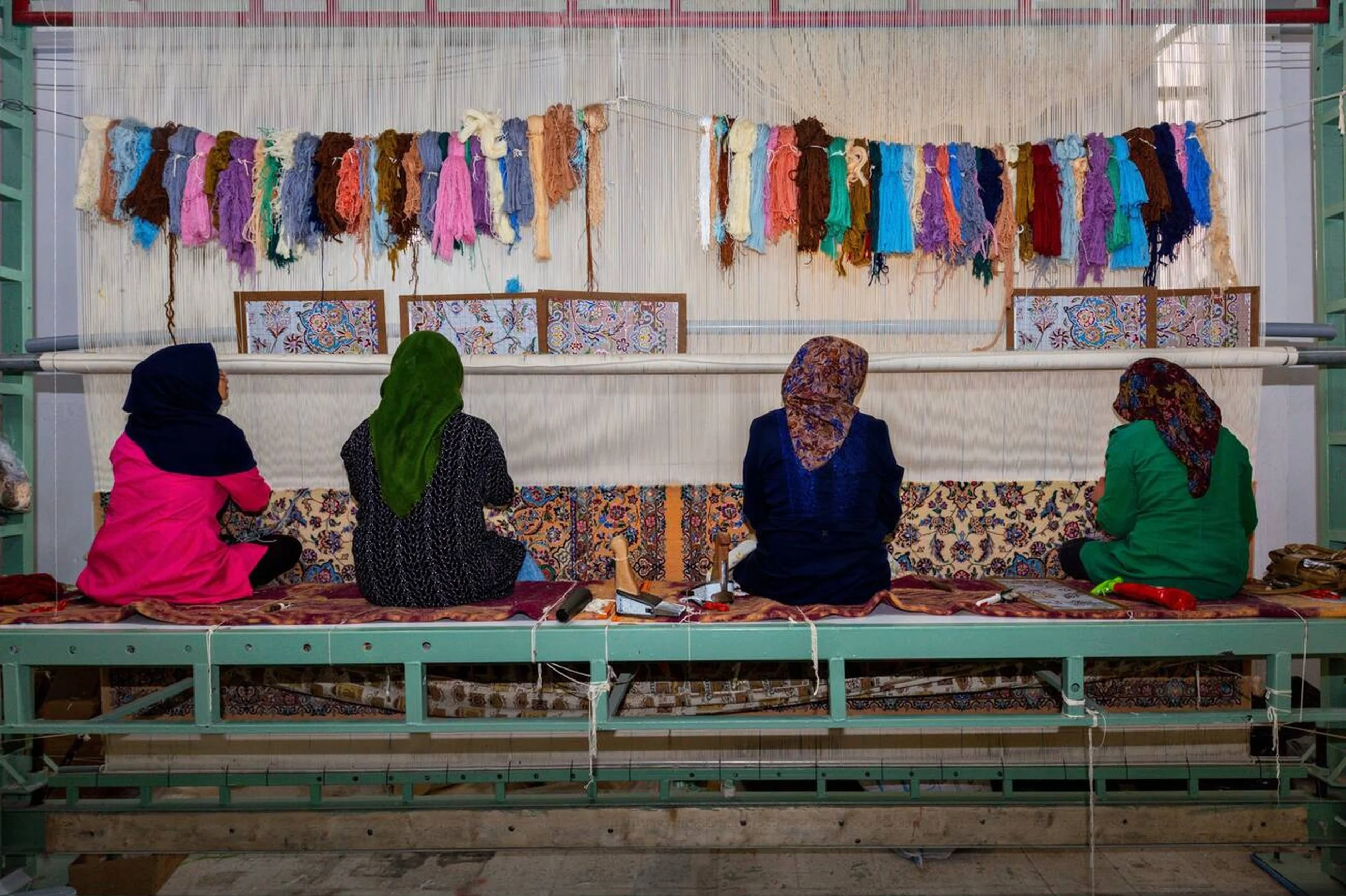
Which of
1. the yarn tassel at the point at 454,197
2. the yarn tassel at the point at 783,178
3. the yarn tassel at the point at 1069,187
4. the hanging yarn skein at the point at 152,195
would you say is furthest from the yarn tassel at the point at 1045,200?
the hanging yarn skein at the point at 152,195

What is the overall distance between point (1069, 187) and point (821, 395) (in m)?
1.48

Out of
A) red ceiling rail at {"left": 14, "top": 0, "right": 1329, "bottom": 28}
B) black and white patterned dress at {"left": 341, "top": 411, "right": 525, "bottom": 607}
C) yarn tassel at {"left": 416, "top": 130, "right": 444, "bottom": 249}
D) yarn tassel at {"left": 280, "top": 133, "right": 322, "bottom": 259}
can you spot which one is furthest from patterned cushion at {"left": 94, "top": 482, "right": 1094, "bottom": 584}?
red ceiling rail at {"left": 14, "top": 0, "right": 1329, "bottom": 28}

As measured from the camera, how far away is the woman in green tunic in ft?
10.1

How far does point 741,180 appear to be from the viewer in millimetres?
3672

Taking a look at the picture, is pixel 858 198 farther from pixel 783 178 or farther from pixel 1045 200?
pixel 1045 200

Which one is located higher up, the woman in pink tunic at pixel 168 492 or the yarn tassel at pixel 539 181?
the yarn tassel at pixel 539 181

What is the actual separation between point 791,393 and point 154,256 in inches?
105

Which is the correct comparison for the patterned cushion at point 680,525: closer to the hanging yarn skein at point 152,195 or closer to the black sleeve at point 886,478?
the black sleeve at point 886,478

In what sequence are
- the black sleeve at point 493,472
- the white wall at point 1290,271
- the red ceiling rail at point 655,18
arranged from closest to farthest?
the black sleeve at point 493,472
the red ceiling rail at point 655,18
the white wall at point 1290,271

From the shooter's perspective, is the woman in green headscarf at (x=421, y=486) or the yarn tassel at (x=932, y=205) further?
the yarn tassel at (x=932, y=205)

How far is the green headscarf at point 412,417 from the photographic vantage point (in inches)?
118

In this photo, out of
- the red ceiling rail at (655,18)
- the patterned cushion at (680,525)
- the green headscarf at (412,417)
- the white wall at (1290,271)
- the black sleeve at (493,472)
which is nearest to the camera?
the green headscarf at (412,417)

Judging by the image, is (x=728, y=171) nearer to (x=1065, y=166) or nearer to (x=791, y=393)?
(x=791, y=393)

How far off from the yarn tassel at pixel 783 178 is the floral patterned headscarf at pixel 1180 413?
4.67 feet
